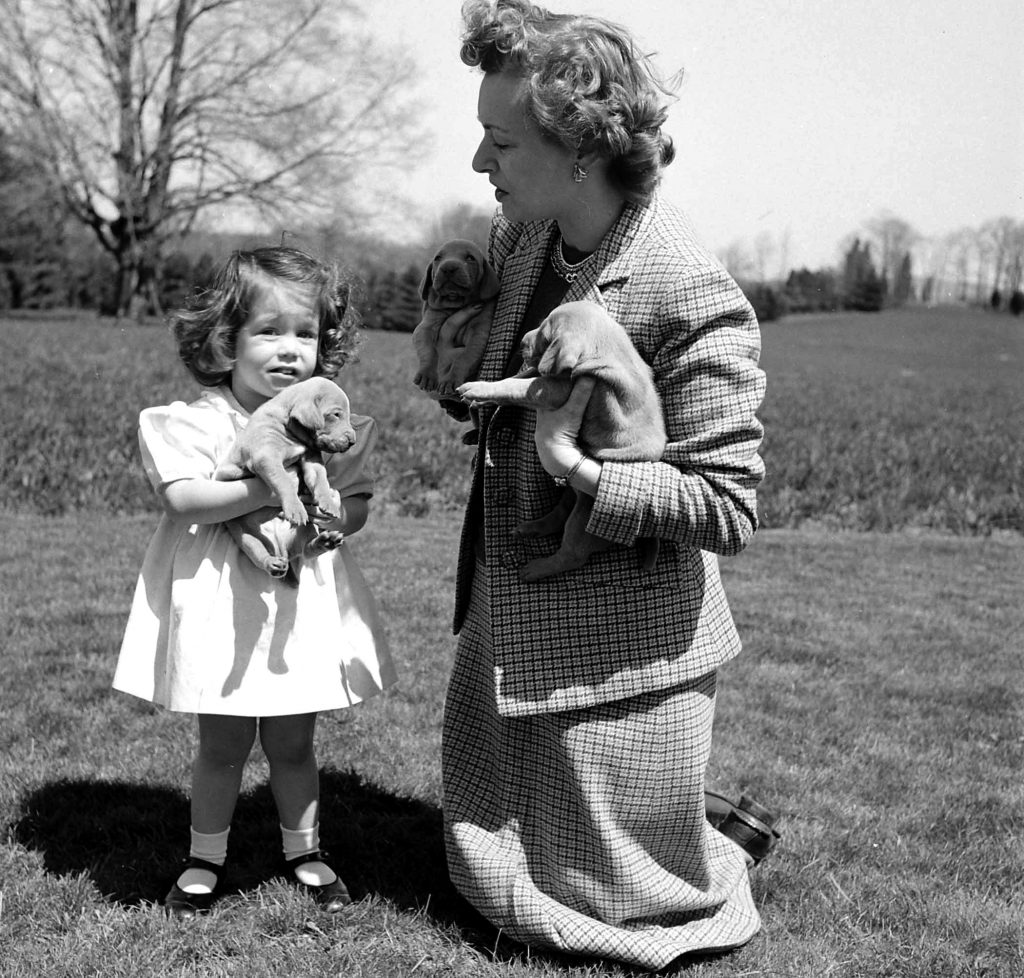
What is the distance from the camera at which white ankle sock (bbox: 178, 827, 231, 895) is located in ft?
10.3

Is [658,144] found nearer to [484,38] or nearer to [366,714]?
[484,38]

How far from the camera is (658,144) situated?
253cm

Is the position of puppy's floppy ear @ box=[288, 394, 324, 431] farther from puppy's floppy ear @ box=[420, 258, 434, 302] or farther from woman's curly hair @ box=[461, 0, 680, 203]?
woman's curly hair @ box=[461, 0, 680, 203]

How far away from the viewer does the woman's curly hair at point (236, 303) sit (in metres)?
2.88

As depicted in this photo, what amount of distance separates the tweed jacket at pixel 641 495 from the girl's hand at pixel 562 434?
0.29 ft

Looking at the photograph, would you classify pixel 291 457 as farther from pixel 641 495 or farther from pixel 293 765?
pixel 293 765

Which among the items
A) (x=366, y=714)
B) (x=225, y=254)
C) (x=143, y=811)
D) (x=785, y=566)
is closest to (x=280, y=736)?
(x=143, y=811)

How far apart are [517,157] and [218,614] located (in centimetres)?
133

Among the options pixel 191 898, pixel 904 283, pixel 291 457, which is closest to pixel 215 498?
pixel 291 457

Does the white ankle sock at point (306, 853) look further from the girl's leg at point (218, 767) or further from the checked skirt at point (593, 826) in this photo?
the checked skirt at point (593, 826)

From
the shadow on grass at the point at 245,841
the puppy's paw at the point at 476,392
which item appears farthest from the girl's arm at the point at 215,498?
the shadow on grass at the point at 245,841

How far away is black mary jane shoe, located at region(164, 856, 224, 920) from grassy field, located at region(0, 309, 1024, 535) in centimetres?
150

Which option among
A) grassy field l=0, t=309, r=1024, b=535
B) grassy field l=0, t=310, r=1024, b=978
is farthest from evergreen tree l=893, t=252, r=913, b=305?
grassy field l=0, t=310, r=1024, b=978

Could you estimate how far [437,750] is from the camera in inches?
174
